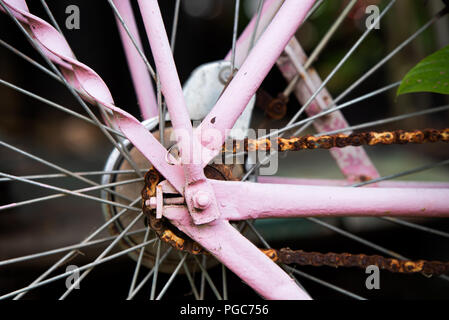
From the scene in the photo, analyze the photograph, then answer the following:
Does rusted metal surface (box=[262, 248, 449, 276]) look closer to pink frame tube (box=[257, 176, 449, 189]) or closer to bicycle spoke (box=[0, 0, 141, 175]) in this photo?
pink frame tube (box=[257, 176, 449, 189])

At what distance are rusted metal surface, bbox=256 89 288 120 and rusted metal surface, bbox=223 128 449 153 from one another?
25 centimetres

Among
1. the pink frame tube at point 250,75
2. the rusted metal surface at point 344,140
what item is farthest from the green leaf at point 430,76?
the pink frame tube at point 250,75

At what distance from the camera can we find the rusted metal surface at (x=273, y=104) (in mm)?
995

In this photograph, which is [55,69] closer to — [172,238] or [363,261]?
[172,238]

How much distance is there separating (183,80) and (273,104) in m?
2.28

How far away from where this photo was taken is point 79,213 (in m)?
2.05

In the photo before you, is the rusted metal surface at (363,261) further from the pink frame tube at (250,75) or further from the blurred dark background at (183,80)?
the blurred dark background at (183,80)

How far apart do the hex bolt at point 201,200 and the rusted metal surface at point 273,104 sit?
1.45ft

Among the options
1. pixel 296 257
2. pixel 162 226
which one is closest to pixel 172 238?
pixel 162 226

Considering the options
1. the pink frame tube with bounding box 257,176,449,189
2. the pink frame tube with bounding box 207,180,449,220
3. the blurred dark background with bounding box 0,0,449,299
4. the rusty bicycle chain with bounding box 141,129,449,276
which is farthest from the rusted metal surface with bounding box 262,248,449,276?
the blurred dark background with bounding box 0,0,449,299

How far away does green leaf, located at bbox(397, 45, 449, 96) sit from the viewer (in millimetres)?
671

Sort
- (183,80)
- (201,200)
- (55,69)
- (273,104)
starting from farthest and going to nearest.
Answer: (183,80)
(273,104)
(55,69)
(201,200)

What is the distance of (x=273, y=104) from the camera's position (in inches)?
39.3
